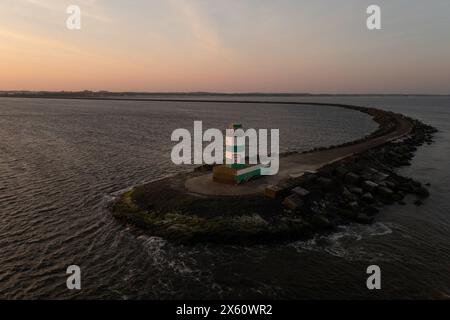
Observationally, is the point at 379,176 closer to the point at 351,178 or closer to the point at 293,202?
the point at 351,178

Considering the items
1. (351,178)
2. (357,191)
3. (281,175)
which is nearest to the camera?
(357,191)

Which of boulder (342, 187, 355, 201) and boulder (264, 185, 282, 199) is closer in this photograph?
boulder (264, 185, 282, 199)

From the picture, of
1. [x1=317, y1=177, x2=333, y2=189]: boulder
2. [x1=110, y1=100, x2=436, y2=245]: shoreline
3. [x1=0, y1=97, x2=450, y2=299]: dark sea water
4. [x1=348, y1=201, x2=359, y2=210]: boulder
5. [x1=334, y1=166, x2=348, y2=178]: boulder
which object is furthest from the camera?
[x1=334, y1=166, x2=348, y2=178]: boulder

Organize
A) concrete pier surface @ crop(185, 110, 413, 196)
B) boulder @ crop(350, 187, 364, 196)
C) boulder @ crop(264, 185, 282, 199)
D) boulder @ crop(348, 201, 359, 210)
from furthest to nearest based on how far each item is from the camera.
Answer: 1. boulder @ crop(350, 187, 364, 196)
2. boulder @ crop(348, 201, 359, 210)
3. concrete pier surface @ crop(185, 110, 413, 196)
4. boulder @ crop(264, 185, 282, 199)

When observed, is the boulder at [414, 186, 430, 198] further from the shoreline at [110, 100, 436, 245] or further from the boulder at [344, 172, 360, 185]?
the boulder at [344, 172, 360, 185]

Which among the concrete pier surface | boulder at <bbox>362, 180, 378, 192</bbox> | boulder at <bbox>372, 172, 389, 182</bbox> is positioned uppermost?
the concrete pier surface

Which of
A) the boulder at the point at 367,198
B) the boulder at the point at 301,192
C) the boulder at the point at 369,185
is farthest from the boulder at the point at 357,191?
the boulder at the point at 301,192

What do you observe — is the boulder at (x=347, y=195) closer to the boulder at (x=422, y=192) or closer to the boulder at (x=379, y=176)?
the boulder at (x=379, y=176)

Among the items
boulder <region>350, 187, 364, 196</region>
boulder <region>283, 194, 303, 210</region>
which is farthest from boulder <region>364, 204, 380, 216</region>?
boulder <region>283, 194, 303, 210</region>

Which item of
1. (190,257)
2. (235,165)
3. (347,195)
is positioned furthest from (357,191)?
(190,257)
